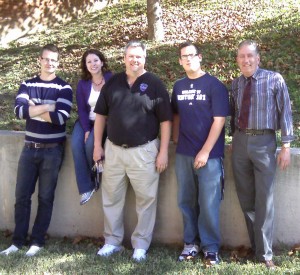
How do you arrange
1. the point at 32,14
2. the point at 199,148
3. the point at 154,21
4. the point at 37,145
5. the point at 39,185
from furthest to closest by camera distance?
1. the point at 32,14
2. the point at 154,21
3. the point at 39,185
4. the point at 37,145
5. the point at 199,148

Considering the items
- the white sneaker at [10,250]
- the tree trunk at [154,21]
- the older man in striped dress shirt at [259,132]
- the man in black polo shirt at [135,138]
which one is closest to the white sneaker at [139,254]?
the man in black polo shirt at [135,138]

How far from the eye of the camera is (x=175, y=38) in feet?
37.4

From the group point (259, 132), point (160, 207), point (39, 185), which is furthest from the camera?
point (160, 207)

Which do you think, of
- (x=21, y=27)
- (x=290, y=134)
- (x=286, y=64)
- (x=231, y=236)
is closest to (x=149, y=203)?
(x=231, y=236)

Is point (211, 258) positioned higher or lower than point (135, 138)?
lower

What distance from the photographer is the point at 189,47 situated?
15.6ft

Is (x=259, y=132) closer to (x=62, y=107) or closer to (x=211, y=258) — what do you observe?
(x=211, y=258)

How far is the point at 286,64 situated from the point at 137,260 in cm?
544

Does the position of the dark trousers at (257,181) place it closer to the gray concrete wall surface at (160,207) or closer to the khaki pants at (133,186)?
the gray concrete wall surface at (160,207)

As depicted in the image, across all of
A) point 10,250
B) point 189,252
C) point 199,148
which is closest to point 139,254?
point 189,252

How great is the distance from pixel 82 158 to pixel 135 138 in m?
0.72

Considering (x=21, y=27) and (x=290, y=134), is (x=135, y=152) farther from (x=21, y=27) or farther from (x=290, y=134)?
(x=21, y=27)

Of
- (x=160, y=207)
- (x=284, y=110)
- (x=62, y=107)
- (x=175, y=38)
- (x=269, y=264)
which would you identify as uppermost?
(x=175, y=38)

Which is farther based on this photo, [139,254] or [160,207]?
[160,207]
